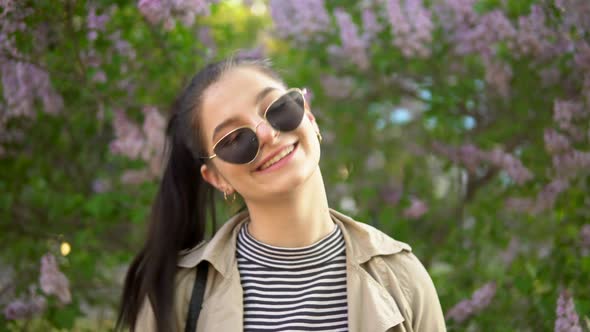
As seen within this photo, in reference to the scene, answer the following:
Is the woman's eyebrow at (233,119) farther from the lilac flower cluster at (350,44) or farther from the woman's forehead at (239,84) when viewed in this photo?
the lilac flower cluster at (350,44)

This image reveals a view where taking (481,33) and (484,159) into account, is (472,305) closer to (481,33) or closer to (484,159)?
(484,159)

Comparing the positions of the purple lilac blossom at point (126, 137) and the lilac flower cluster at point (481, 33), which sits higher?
the lilac flower cluster at point (481, 33)

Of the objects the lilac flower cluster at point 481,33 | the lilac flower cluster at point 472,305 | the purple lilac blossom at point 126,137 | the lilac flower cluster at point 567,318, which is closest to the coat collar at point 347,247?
the lilac flower cluster at point 567,318

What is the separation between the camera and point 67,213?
3453mm

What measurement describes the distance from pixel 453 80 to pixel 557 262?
1.48m

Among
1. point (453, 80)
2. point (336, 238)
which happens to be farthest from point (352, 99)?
point (336, 238)

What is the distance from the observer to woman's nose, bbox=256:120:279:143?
1.92m

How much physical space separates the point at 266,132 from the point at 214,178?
0.30 metres

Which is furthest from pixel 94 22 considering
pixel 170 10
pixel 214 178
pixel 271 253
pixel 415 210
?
pixel 415 210

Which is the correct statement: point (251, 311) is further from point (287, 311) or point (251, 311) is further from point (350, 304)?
point (350, 304)

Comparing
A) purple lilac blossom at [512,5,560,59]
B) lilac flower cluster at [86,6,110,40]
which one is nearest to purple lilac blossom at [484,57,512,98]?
purple lilac blossom at [512,5,560,59]

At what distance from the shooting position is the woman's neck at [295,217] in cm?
197

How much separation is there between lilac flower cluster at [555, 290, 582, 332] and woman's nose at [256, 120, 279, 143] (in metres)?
1.19

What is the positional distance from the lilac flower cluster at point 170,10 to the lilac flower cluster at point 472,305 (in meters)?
1.56
